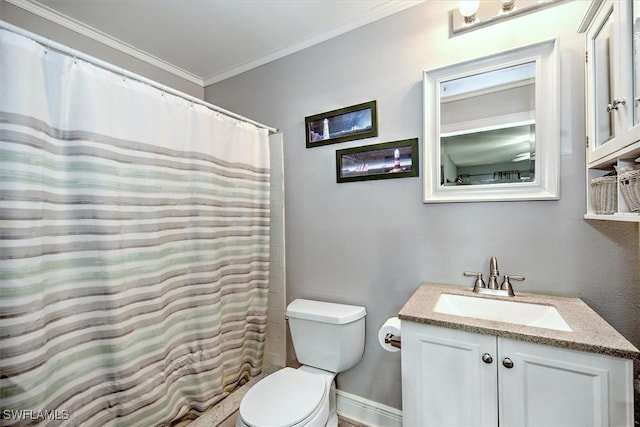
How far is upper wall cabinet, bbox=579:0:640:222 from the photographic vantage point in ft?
2.78

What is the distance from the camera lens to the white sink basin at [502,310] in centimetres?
113

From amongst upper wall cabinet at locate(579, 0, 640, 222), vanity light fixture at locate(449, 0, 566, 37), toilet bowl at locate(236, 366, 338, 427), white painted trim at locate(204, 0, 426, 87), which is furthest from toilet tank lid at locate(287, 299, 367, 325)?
white painted trim at locate(204, 0, 426, 87)

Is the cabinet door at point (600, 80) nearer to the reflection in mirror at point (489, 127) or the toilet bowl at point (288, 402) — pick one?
the reflection in mirror at point (489, 127)

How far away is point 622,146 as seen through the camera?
2.91ft

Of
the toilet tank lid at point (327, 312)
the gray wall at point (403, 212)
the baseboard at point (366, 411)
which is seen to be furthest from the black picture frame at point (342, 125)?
the baseboard at point (366, 411)

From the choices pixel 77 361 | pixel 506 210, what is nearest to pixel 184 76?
pixel 77 361

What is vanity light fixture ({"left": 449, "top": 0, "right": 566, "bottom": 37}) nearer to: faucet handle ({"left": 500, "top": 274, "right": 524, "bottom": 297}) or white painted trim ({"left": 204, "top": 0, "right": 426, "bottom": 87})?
white painted trim ({"left": 204, "top": 0, "right": 426, "bottom": 87})

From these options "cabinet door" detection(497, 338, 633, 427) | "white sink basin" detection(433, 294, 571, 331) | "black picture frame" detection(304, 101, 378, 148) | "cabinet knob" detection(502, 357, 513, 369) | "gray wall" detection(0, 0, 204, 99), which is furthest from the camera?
"black picture frame" detection(304, 101, 378, 148)

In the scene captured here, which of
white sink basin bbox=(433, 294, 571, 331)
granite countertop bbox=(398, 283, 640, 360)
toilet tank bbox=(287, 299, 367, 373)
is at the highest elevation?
granite countertop bbox=(398, 283, 640, 360)

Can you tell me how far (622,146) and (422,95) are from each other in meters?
0.84

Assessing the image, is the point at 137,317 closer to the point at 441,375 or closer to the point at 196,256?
the point at 196,256

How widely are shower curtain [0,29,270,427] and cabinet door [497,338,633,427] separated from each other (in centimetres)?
139

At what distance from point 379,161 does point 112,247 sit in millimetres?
1366

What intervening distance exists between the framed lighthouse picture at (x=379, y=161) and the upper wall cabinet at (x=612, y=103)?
0.70 meters
